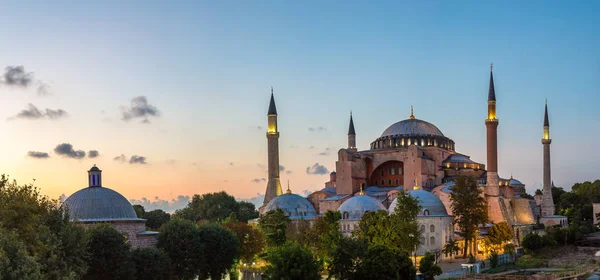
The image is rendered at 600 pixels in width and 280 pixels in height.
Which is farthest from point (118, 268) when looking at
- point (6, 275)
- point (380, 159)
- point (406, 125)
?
point (406, 125)

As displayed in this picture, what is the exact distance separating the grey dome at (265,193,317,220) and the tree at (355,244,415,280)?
18742mm

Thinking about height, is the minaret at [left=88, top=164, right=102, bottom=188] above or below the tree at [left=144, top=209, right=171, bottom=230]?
above

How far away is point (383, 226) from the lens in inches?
1286

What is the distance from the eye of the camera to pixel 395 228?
32312 millimetres

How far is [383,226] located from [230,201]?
35.0m

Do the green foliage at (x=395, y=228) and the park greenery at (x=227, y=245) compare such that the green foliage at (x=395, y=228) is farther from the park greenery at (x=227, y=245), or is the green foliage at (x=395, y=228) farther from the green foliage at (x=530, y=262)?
the green foliage at (x=530, y=262)

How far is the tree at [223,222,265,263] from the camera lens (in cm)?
3676

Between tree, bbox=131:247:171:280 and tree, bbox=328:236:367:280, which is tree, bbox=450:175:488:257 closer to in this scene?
tree, bbox=328:236:367:280

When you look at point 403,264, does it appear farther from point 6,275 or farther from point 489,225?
point 489,225

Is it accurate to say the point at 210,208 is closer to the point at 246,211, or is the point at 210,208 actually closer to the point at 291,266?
the point at 246,211

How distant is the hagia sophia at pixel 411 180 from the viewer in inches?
1748

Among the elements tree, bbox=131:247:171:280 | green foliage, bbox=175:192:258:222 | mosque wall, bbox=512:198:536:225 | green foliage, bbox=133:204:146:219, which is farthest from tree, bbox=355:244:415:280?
green foliage, bbox=175:192:258:222

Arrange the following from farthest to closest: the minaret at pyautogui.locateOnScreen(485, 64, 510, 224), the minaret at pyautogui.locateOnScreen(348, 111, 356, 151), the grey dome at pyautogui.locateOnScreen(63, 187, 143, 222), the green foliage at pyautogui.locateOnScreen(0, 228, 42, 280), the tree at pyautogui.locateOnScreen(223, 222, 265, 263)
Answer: the minaret at pyautogui.locateOnScreen(348, 111, 356, 151), the minaret at pyautogui.locateOnScreen(485, 64, 510, 224), the tree at pyautogui.locateOnScreen(223, 222, 265, 263), the grey dome at pyautogui.locateOnScreen(63, 187, 143, 222), the green foliage at pyautogui.locateOnScreen(0, 228, 42, 280)

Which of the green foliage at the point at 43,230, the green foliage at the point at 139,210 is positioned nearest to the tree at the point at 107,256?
the green foliage at the point at 43,230
